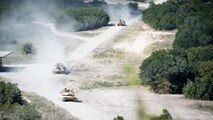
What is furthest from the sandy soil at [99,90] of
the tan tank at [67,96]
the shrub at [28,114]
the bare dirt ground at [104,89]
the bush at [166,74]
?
the shrub at [28,114]

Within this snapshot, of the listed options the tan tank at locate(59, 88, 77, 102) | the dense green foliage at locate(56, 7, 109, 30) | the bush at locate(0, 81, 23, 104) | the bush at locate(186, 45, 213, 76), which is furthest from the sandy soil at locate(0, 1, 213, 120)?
the dense green foliage at locate(56, 7, 109, 30)

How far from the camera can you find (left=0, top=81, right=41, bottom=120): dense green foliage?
122 feet

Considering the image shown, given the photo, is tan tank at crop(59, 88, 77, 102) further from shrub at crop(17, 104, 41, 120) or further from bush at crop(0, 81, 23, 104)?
shrub at crop(17, 104, 41, 120)

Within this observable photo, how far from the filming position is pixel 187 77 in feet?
180

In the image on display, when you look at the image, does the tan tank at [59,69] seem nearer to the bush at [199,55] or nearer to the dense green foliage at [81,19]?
the bush at [199,55]

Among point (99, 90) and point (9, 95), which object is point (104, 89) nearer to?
point (99, 90)

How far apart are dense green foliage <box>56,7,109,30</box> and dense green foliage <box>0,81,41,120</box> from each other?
5166 cm

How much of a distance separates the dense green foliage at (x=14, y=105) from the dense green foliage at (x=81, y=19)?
169ft

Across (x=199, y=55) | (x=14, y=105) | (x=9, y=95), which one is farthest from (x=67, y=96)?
(x=199, y=55)

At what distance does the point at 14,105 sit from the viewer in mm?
41938

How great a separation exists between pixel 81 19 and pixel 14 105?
5649 cm

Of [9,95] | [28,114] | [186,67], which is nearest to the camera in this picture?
[28,114]

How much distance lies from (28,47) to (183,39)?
76.5 feet

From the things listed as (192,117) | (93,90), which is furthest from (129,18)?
(192,117)
